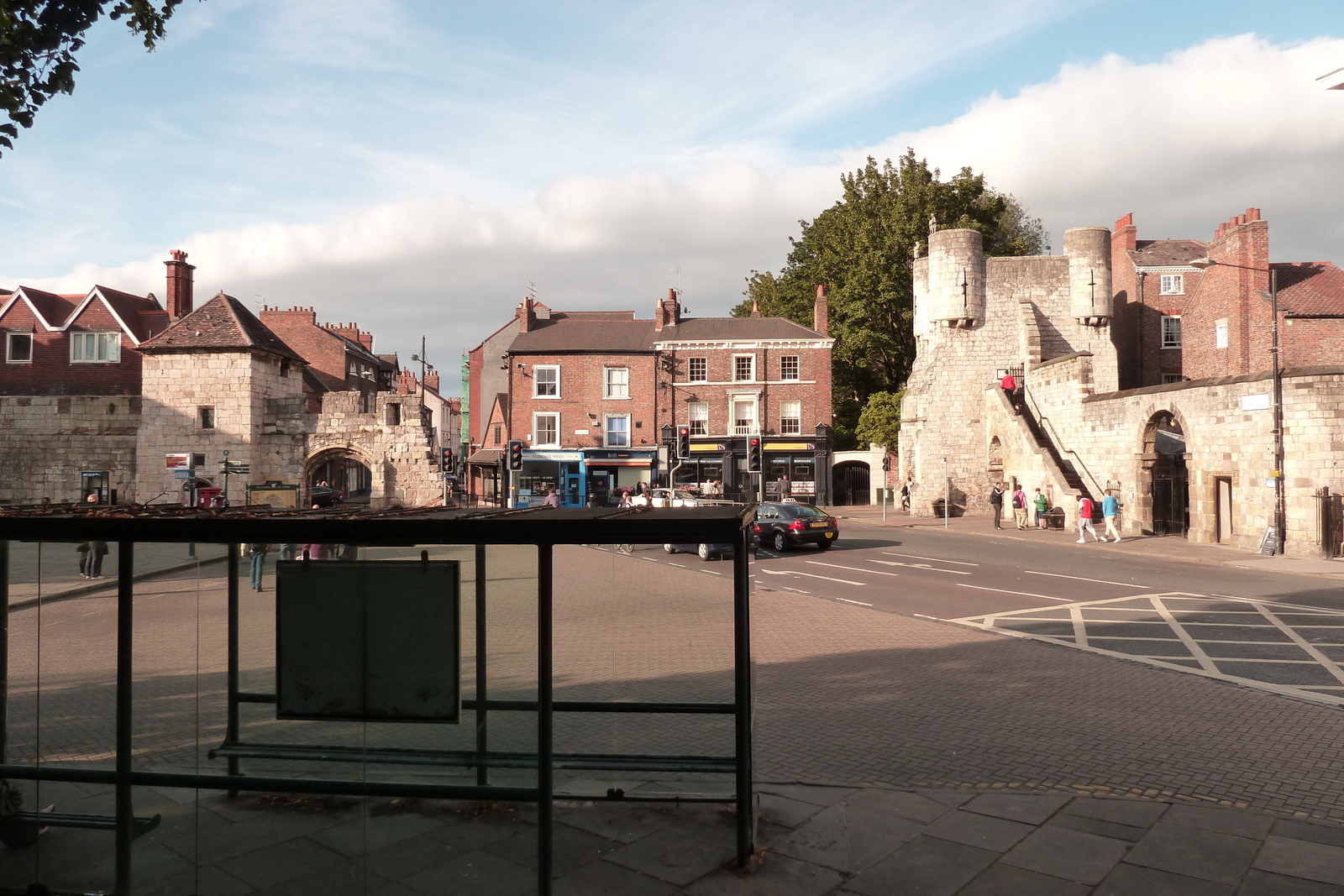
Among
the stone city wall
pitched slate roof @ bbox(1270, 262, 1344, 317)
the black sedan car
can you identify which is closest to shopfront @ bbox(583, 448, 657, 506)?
the black sedan car

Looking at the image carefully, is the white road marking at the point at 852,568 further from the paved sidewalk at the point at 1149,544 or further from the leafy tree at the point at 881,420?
the leafy tree at the point at 881,420

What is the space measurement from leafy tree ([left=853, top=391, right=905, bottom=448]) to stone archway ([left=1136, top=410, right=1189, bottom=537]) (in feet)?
57.0

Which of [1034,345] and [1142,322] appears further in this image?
[1142,322]

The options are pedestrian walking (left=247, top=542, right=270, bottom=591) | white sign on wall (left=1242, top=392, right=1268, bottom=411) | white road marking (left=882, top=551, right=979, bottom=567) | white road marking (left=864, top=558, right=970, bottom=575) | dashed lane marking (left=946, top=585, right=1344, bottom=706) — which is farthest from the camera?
white sign on wall (left=1242, top=392, right=1268, bottom=411)

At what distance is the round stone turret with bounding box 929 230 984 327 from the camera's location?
3866 cm

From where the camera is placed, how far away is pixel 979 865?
4.88m

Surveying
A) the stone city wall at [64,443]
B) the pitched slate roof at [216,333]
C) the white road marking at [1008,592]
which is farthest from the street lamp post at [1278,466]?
the stone city wall at [64,443]

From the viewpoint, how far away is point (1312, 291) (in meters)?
36.8

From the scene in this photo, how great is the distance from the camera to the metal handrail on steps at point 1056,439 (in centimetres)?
3005

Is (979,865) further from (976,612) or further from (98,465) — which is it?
(98,465)

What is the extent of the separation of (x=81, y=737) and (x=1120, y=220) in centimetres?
5316

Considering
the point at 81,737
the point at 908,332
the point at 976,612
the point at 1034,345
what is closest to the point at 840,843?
the point at 81,737

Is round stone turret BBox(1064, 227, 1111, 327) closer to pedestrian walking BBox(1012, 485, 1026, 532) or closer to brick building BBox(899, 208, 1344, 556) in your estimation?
brick building BBox(899, 208, 1344, 556)

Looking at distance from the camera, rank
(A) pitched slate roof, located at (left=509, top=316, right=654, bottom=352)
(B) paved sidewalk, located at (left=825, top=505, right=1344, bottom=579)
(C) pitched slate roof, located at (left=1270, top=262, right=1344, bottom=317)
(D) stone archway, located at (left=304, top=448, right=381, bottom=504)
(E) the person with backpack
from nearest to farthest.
Result: (B) paved sidewalk, located at (left=825, top=505, right=1344, bottom=579) → (E) the person with backpack → (D) stone archway, located at (left=304, top=448, right=381, bottom=504) → (C) pitched slate roof, located at (left=1270, top=262, right=1344, bottom=317) → (A) pitched slate roof, located at (left=509, top=316, right=654, bottom=352)
